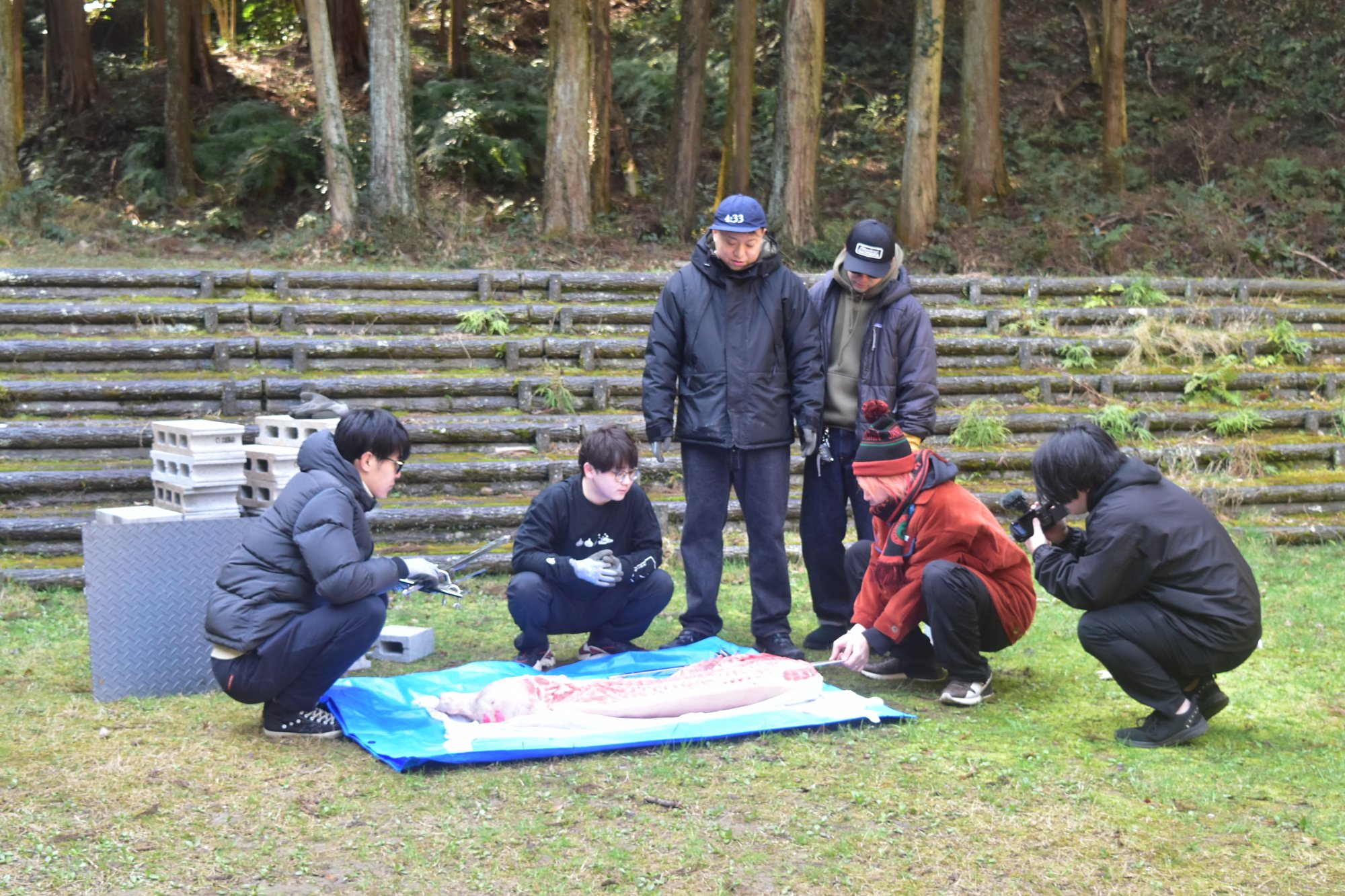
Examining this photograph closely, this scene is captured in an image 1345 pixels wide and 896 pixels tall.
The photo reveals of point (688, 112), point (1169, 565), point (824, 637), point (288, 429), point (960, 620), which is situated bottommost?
point (824, 637)

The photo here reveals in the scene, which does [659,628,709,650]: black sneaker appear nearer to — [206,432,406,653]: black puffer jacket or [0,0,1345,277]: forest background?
[206,432,406,653]: black puffer jacket

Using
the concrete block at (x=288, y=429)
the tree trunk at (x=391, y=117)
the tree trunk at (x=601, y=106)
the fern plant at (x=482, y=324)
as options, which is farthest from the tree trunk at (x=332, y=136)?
the concrete block at (x=288, y=429)

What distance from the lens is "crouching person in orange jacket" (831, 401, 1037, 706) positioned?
4.73m

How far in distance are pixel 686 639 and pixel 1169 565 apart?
2.27 m

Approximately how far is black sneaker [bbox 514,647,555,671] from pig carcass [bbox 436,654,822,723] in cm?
56

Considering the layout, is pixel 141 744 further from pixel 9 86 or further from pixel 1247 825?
pixel 9 86

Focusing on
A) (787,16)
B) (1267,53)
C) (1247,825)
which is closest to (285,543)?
(1247,825)

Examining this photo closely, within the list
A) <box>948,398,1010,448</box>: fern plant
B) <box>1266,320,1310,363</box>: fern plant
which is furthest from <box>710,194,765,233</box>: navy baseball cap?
<box>1266,320,1310,363</box>: fern plant

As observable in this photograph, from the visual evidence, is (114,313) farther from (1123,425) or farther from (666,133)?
(666,133)

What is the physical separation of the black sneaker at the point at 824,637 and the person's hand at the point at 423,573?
193 centimetres

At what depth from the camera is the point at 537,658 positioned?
5371 mm

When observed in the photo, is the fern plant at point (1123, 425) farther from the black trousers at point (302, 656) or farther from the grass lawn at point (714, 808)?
the black trousers at point (302, 656)

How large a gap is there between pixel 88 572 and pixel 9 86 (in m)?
10.7

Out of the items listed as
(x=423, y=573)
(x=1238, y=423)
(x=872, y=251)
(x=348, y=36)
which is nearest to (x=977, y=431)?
(x=1238, y=423)
